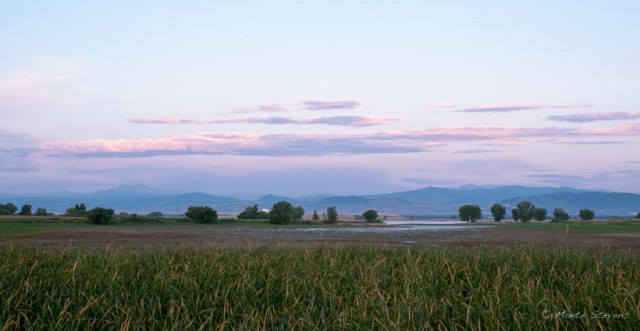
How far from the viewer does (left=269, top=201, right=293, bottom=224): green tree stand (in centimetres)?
7350

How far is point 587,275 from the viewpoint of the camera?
41.9ft

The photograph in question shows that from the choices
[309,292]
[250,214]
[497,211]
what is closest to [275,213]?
[250,214]

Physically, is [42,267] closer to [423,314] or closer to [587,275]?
[423,314]

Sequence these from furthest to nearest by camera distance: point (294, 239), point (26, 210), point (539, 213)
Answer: point (539, 213)
point (26, 210)
point (294, 239)

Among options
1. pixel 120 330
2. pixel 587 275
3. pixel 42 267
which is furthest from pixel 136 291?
pixel 587 275

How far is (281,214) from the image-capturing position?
7344cm

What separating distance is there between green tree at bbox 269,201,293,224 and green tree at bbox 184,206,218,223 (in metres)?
6.76

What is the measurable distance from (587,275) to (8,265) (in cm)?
1172

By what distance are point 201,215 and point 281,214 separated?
356 inches

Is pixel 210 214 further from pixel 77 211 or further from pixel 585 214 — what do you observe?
pixel 585 214

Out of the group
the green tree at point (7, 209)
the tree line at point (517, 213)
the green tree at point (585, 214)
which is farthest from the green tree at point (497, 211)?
the green tree at point (7, 209)

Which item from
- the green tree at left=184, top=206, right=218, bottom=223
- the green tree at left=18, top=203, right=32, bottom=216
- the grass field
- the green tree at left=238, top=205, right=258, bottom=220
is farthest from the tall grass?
the green tree at left=18, top=203, right=32, bottom=216

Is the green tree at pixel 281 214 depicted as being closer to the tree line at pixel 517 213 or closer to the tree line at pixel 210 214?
the tree line at pixel 210 214

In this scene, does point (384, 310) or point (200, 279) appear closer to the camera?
point (384, 310)
